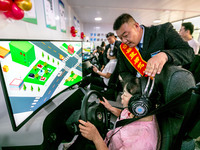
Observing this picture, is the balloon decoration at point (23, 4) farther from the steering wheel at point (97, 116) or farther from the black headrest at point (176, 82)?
the black headrest at point (176, 82)

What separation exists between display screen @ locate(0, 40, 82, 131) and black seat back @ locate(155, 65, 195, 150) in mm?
823

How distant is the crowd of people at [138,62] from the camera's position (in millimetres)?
635

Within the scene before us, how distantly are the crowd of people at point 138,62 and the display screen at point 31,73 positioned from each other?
37 cm

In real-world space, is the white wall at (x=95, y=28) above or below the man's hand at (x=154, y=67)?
above

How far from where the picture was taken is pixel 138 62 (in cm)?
115

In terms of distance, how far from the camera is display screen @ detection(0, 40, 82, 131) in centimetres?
51

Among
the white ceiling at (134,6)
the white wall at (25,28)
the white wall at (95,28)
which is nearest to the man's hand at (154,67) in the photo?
the white wall at (25,28)

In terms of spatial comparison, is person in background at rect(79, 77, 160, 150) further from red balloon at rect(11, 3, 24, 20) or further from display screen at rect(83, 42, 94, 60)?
display screen at rect(83, 42, 94, 60)

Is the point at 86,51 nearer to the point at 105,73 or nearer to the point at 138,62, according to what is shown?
the point at 105,73

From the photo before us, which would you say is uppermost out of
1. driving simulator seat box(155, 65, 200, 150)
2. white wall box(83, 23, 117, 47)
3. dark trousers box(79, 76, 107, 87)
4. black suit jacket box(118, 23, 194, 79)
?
white wall box(83, 23, 117, 47)

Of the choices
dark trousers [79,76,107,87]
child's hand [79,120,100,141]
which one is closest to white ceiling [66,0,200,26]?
dark trousers [79,76,107,87]

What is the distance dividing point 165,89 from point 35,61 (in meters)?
0.87

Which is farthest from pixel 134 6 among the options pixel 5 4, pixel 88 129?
pixel 88 129

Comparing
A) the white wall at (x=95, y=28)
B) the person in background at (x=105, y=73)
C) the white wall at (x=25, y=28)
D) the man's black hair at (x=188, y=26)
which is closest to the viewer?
the white wall at (x=25, y=28)
